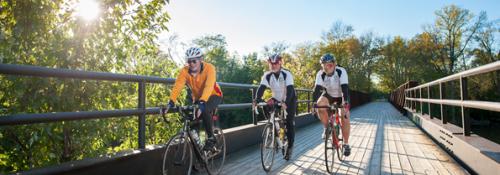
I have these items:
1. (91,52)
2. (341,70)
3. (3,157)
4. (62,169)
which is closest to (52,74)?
(62,169)

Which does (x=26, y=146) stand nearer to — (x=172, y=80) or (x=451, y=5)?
(x=172, y=80)

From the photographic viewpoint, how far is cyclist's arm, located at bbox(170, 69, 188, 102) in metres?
4.64

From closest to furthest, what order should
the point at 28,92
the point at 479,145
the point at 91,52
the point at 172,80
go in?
1. the point at 479,145
2. the point at 172,80
3. the point at 28,92
4. the point at 91,52

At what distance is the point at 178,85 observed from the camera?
186 inches

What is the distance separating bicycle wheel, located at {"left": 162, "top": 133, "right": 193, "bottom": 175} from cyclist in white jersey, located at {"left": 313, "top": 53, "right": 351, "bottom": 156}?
8.28 feet

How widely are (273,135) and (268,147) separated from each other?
0.22 metres

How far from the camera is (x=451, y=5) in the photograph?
4809 centimetres

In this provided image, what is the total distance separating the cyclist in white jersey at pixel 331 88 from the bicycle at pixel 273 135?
2.19 feet

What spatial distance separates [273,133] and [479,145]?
2750 millimetres

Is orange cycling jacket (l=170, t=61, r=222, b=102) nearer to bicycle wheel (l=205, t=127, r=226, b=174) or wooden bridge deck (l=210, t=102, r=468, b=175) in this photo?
bicycle wheel (l=205, t=127, r=226, b=174)

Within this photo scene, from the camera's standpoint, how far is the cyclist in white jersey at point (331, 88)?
6254 mm

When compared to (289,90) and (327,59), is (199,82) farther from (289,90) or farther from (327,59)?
(327,59)

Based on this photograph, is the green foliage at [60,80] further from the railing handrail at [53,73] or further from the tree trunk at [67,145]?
the railing handrail at [53,73]

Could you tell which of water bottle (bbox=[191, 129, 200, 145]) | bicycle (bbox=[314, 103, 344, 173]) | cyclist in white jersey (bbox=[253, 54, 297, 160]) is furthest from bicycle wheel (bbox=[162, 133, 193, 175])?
bicycle (bbox=[314, 103, 344, 173])
